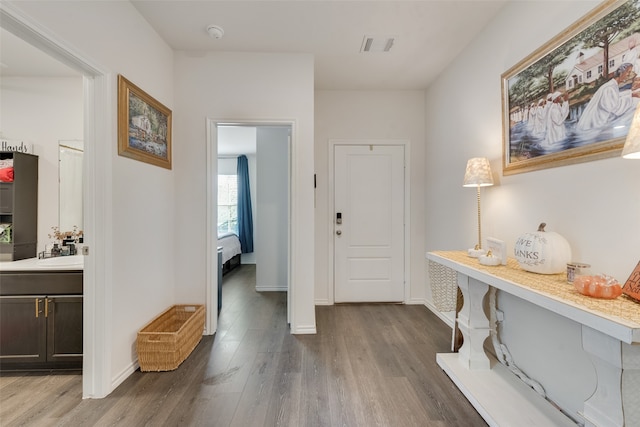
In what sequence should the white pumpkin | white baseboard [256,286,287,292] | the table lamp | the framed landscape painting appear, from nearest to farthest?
the framed landscape painting → the white pumpkin → the table lamp → white baseboard [256,286,287,292]

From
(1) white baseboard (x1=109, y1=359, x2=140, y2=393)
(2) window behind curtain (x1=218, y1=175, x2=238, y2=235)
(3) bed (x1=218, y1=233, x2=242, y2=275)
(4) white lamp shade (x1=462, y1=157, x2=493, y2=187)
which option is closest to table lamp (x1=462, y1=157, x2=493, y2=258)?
(4) white lamp shade (x1=462, y1=157, x2=493, y2=187)

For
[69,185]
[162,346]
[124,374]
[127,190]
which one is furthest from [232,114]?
[124,374]

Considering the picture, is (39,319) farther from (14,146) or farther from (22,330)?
(14,146)

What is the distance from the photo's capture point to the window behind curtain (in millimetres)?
6598

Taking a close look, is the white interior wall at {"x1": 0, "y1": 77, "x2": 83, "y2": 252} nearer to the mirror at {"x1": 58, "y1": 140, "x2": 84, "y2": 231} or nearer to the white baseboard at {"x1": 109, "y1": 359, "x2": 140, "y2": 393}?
the mirror at {"x1": 58, "y1": 140, "x2": 84, "y2": 231}

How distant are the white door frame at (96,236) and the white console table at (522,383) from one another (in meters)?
2.32

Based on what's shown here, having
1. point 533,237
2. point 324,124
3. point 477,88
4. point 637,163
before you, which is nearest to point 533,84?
point 477,88

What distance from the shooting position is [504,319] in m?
1.94

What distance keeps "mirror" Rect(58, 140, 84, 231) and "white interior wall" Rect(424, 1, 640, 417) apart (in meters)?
3.58

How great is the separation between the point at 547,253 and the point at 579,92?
0.87 metres

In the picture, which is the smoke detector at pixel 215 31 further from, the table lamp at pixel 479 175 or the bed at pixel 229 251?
the bed at pixel 229 251

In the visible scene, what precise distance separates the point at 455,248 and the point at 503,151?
3.41 feet

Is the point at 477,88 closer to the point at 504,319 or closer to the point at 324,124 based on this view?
the point at 324,124

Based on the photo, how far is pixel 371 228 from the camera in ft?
10.9
